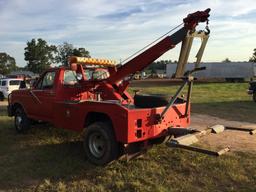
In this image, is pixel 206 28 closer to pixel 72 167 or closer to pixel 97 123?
pixel 97 123

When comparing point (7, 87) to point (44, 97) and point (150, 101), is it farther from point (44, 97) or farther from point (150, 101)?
point (150, 101)

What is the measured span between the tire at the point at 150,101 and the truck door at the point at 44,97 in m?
2.26

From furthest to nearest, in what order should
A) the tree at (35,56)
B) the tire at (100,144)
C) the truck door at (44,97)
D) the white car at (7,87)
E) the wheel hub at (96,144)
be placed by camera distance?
1. the tree at (35,56)
2. the white car at (7,87)
3. the truck door at (44,97)
4. the wheel hub at (96,144)
5. the tire at (100,144)

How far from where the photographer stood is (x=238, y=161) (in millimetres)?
7609

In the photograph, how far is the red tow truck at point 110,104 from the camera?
23.3ft

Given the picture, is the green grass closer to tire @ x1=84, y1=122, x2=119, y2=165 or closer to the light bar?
tire @ x1=84, y1=122, x2=119, y2=165

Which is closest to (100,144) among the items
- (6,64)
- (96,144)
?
(96,144)

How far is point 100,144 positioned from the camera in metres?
7.59

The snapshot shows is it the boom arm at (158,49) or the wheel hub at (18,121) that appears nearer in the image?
the boom arm at (158,49)

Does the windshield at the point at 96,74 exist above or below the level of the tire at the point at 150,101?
above

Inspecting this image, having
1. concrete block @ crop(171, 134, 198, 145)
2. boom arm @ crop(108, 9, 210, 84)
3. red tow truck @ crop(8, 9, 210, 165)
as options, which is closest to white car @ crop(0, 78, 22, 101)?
red tow truck @ crop(8, 9, 210, 165)

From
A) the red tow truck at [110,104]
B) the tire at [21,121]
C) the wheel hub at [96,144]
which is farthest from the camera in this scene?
the tire at [21,121]

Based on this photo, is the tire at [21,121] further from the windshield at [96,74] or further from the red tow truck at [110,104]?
the windshield at [96,74]

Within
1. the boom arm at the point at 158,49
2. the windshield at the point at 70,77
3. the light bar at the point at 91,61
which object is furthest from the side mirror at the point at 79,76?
the boom arm at the point at 158,49
